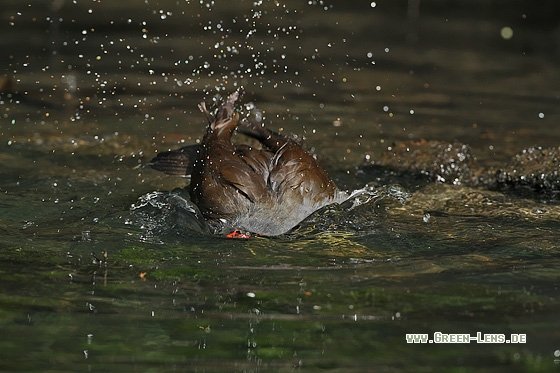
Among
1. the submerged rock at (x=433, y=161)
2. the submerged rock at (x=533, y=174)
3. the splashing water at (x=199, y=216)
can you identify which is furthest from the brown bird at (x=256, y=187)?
the submerged rock at (x=533, y=174)

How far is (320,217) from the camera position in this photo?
5.66m

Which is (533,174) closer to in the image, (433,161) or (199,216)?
(433,161)

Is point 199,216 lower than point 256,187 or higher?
lower

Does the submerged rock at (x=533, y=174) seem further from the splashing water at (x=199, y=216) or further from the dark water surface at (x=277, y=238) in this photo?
the splashing water at (x=199, y=216)

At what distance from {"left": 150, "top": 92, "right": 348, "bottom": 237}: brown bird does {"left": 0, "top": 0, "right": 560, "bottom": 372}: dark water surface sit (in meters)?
0.13

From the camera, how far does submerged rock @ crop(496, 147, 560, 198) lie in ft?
22.6

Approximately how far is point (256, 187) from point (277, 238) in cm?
32

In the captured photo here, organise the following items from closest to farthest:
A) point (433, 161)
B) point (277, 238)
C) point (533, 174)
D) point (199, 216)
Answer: point (277, 238) < point (199, 216) < point (533, 174) < point (433, 161)

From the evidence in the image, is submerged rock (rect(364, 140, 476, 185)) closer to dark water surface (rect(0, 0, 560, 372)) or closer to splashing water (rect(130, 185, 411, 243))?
dark water surface (rect(0, 0, 560, 372))

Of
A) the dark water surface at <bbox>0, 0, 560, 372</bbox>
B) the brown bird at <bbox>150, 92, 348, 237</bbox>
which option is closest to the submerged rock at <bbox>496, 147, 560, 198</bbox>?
the dark water surface at <bbox>0, 0, 560, 372</bbox>

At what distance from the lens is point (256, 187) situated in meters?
5.48

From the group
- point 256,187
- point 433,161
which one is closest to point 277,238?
point 256,187

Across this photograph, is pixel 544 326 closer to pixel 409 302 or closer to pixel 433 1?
pixel 409 302

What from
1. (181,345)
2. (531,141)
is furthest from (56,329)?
(531,141)
